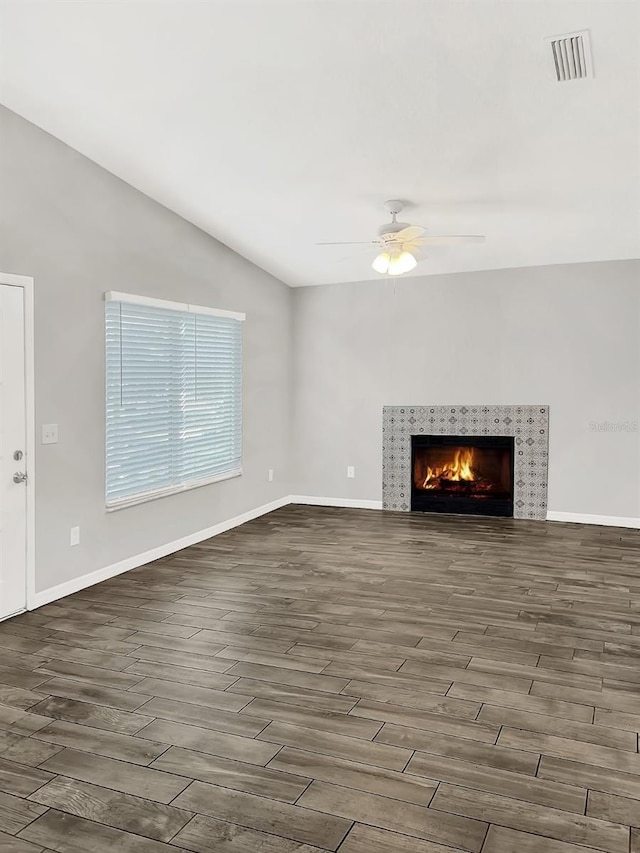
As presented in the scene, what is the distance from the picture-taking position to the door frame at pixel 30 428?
4250mm

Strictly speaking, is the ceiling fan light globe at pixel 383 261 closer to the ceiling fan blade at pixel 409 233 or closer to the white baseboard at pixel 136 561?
the ceiling fan blade at pixel 409 233

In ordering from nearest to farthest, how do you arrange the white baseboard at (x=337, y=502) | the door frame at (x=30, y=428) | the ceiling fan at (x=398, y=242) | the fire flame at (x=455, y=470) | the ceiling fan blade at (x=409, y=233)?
1. the door frame at (x=30, y=428)
2. the ceiling fan blade at (x=409, y=233)
3. the ceiling fan at (x=398, y=242)
4. the fire flame at (x=455, y=470)
5. the white baseboard at (x=337, y=502)

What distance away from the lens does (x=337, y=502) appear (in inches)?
305

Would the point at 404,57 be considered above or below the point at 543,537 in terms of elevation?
above

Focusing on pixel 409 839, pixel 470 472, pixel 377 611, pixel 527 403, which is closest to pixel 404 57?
pixel 377 611

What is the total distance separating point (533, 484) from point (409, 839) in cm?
517

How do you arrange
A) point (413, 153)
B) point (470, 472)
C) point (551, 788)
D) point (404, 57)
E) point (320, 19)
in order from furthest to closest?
point (470, 472) → point (413, 153) → point (404, 57) → point (320, 19) → point (551, 788)

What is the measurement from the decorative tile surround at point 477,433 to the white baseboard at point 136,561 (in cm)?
142

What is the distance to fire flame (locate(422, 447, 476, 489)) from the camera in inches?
289

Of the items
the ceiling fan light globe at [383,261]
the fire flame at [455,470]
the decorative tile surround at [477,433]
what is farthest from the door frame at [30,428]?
the fire flame at [455,470]

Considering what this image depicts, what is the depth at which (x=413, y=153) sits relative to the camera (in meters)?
4.37

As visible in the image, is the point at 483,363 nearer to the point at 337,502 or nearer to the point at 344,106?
the point at 337,502

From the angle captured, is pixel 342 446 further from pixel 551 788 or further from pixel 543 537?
pixel 551 788

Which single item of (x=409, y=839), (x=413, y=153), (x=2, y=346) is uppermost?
(x=413, y=153)
